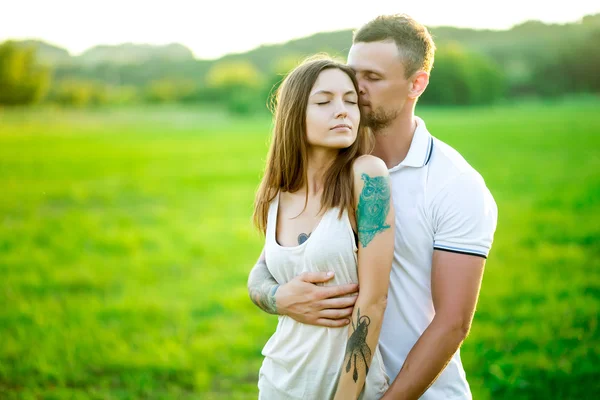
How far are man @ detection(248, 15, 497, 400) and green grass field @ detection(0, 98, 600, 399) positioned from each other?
2.55 m

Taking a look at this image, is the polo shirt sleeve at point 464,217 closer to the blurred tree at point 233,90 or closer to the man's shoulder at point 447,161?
the man's shoulder at point 447,161

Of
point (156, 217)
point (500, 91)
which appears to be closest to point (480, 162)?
point (156, 217)

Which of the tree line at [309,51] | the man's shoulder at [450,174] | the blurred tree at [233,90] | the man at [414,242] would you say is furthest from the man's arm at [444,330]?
the blurred tree at [233,90]

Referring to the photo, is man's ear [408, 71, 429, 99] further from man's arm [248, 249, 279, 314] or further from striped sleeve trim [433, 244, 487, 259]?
man's arm [248, 249, 279, 314]

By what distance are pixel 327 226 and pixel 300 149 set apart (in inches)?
17.3

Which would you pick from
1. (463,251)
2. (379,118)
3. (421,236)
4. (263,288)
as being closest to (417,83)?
(379,118)

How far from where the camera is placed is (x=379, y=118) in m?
3.00

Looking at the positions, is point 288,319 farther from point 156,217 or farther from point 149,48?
point 149,48

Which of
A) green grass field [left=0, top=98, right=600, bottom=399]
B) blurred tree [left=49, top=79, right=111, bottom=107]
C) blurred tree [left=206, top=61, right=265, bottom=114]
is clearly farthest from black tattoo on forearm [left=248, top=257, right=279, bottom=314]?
blurred tree [left=206, top=61, right=265, bottom=114]

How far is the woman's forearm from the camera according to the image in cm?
247

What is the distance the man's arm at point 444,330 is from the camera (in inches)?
100.0

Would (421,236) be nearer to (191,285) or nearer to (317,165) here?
(317,165)

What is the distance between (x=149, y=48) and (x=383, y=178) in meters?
53.2

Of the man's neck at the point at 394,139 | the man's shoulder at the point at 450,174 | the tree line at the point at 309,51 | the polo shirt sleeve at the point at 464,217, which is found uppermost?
the tree line at the point at 309,51
